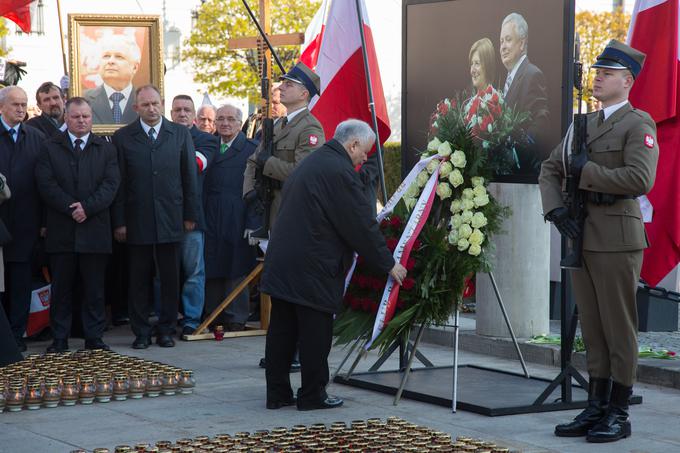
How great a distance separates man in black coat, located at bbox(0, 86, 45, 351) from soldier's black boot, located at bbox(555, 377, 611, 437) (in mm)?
5226

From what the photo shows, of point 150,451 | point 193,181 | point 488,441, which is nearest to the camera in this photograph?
point 150,451

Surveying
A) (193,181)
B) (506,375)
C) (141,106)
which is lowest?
(506,375)

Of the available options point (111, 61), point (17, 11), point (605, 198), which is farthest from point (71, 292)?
point (605, 198)

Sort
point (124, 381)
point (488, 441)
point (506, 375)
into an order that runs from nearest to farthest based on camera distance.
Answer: point (488, 441) < point (124, 381) < point (506, 375)

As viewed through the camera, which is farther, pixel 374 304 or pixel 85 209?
pixel 85 209

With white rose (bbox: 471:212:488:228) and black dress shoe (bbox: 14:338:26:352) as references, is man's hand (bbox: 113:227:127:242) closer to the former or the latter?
black dress shoe (bbox: 14:338:26:352)

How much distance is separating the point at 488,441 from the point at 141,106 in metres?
5.01

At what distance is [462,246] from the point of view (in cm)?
757

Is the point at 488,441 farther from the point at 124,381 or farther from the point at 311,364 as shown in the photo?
the point at 124,381

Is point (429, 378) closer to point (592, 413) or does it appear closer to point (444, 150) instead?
point (444, 150)

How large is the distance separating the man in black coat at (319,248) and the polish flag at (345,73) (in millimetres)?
2363

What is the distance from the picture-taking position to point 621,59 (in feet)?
22.1

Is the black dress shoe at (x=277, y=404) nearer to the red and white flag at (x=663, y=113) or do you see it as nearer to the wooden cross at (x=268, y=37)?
the red and white flag at (x=663, y=113)

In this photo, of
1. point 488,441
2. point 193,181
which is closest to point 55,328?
point 193,181
